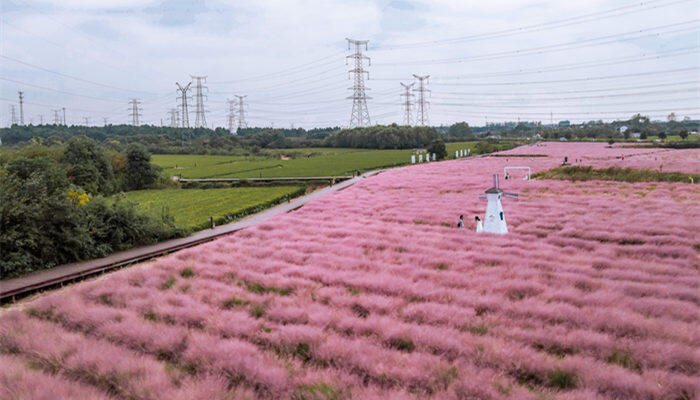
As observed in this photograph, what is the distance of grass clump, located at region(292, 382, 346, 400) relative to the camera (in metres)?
7.02

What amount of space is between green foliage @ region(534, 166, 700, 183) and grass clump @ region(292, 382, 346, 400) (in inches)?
1420

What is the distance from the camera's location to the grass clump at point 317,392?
702 cm

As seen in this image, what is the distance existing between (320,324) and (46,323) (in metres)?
7.05

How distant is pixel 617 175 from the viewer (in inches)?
1463

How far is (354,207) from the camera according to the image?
26688mm

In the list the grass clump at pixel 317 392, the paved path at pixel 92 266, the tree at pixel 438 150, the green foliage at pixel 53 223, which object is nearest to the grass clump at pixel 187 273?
the paved path at pixel 92 266

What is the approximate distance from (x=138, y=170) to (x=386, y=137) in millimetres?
79534

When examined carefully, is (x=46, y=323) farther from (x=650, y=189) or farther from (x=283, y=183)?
(x=283, y=183)

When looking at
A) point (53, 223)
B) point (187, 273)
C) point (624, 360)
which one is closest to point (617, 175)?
point (624, 360)

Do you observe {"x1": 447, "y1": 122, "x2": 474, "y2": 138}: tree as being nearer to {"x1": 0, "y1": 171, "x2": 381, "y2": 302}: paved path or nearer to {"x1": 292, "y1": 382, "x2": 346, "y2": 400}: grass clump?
{"x1": 0, "y1": 171, "x2": 381, "y2": 302}: paved path

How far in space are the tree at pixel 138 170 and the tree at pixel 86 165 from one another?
600cm

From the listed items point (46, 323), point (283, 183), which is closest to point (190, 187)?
point (283, 183)

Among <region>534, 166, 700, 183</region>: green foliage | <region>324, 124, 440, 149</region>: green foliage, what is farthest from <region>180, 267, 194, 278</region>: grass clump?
<region>324, 124, 440, 149</region>: green foliage

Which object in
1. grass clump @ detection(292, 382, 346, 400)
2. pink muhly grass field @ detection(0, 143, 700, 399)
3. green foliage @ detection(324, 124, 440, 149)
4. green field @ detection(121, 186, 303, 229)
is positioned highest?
green foliage @ detection(324, 124, 440, 149)
